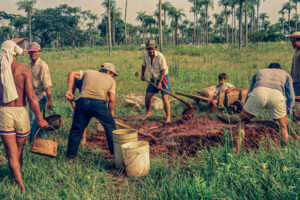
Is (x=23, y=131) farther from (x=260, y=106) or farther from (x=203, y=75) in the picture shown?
(x=203, y=75)

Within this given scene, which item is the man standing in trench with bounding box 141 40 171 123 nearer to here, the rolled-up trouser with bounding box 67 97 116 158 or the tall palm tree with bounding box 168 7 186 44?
the rolled-up trouser with bounding box 67 97 116 158

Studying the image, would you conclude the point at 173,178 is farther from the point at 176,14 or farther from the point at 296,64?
the point at 176,14

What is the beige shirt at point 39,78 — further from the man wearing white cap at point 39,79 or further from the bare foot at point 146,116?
the bare foot at point 146,116

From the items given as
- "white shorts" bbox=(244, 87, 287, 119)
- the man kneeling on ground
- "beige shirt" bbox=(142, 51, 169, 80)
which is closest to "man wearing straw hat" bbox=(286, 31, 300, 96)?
the man kneeling on ground

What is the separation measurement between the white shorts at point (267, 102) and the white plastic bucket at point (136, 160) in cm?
181

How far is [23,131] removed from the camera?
298 cm

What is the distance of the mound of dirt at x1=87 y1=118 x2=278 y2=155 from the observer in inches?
176

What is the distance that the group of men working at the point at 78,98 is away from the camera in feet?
9.45

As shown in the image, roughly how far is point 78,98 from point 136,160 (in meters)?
1.37

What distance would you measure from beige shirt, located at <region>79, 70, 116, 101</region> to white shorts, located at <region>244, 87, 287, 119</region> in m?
2.25

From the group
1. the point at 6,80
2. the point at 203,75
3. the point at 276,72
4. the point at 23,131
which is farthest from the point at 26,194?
the point at 203,75

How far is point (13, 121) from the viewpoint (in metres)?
2.90

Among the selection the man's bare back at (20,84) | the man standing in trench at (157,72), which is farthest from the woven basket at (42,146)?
the man standing in trench at (157,72)

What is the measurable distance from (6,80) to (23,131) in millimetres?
611
